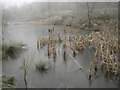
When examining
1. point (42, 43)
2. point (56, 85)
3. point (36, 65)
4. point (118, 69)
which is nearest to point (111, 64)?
point (118, 69)

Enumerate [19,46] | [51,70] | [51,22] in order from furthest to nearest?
1. [51,22]
2. [19,46]
3. [51,70]

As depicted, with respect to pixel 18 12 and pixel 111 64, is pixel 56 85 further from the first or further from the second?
pixel 18 12

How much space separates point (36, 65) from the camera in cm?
514

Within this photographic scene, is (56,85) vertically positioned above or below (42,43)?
below

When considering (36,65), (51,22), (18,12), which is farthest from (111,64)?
(18,12)

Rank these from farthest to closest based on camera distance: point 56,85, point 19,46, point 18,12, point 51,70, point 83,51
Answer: point 18,12, point 19,46, point 83,51, point 51,70, point 56,85

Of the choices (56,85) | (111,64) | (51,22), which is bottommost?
(56,85)

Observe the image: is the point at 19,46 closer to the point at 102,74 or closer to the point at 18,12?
the point at 102,74

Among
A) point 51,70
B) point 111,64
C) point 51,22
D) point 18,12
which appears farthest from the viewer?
point 18,12

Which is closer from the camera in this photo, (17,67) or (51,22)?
(17,67)

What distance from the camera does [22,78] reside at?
15.2ft

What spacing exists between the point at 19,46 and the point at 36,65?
1.85m

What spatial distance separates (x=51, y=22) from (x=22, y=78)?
28.6ft

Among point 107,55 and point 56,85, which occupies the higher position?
point 107,55
